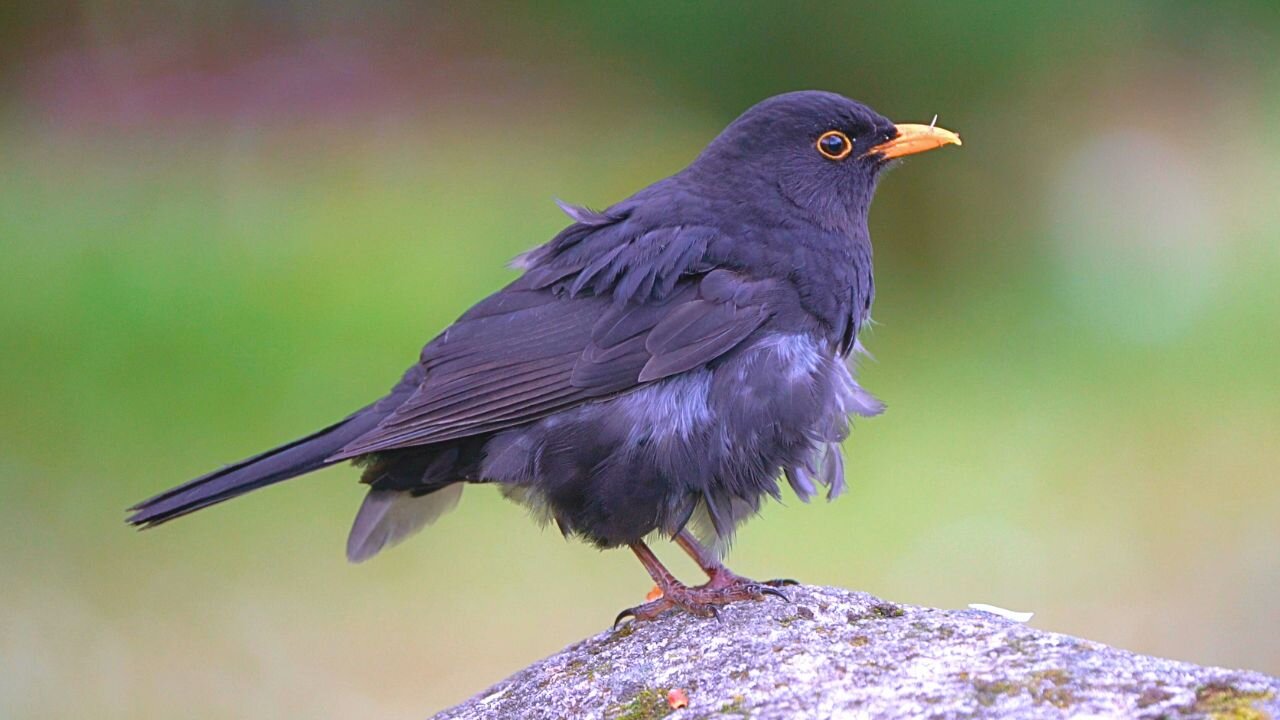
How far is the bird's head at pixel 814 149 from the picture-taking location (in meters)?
4.62

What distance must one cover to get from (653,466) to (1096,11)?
25.9ft

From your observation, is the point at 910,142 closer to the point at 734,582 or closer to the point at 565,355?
the point at 565,355

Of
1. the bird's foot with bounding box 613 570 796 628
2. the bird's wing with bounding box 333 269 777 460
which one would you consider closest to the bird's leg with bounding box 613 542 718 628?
the bird's foot with bounding box 613 570 796 628

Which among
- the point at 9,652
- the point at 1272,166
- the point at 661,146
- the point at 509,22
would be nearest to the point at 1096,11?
the point at 1272,166

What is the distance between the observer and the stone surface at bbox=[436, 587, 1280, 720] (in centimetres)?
261

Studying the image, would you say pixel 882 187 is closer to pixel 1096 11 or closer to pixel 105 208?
pixel 1096 11

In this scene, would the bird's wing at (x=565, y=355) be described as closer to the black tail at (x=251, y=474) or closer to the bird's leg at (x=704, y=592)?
the black tail at (x=251, y=474)

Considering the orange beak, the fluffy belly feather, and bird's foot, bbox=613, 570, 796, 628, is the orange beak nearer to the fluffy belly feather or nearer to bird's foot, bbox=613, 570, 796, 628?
the fluffy belly feather

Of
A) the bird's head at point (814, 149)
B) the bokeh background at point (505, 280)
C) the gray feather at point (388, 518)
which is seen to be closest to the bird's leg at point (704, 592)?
the gray feather at point (388, 518)

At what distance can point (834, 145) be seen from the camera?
471cm

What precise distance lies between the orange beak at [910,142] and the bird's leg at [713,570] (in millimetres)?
1468

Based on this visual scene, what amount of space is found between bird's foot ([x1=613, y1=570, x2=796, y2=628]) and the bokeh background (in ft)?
8.61

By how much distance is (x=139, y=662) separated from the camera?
673cm

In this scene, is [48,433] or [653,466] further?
[48,433]
